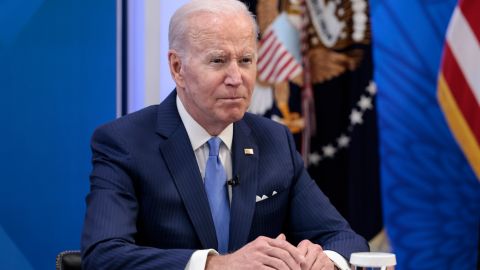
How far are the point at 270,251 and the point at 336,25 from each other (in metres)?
1.91

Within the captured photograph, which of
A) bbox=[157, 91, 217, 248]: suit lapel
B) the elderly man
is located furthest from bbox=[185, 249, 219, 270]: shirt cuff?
bbox=[157, 91, 217, 248]: suit lapel

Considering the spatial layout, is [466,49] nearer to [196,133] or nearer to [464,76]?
[464,76]

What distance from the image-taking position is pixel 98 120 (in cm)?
361

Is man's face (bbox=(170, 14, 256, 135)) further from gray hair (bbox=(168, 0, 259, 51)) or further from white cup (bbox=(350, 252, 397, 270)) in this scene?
white cup (bbox=(350, 252, 397, 270))

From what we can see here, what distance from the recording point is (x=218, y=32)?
235 cm

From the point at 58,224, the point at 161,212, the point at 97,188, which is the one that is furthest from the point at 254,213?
the point at 58,224

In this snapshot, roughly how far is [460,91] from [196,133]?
175cm

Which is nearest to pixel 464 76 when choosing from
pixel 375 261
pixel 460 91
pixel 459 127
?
pixel 460 91

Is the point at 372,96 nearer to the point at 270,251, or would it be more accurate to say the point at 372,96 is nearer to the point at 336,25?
the point at 336,25

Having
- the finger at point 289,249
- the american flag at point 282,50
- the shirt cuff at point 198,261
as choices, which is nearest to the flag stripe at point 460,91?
the american flag at point 282,50

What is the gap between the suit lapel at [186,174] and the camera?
2316 millimetres

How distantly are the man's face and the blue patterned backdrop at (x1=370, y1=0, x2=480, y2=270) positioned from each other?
1.58 metres

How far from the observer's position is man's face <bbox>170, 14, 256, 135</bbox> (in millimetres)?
2350

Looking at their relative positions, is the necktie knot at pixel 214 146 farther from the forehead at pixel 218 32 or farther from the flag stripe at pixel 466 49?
the flag stripe at pixel 466 49
